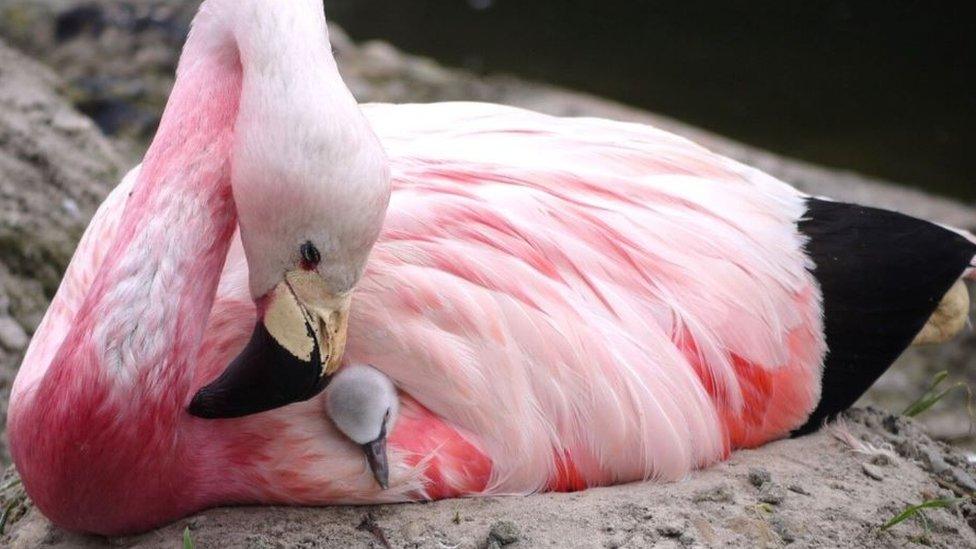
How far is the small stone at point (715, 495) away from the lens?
290cm

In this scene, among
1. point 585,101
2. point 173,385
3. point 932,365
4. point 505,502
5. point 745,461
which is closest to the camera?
point 173,385

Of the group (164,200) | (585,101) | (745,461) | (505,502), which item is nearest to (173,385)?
(164,200)

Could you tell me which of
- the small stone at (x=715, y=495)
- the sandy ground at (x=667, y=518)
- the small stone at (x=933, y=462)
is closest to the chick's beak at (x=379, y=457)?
the sandy ground at (x=667, y=518)

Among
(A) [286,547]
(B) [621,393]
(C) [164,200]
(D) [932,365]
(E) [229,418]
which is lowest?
(D) [932,365]

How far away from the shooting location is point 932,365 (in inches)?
230

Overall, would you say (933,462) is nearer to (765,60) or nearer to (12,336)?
(12,336)

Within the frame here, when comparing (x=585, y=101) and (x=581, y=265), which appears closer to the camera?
(x=581, y=265)

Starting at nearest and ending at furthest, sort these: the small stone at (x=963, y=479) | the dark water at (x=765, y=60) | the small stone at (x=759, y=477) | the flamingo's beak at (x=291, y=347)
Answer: the flamingo's beak at (x=291, y=347) < the small stone at (x=759, y=477) < the small stone at (x=963, y=479) < the dark water at (x=765, y=60)

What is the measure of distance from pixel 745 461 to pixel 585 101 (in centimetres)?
485

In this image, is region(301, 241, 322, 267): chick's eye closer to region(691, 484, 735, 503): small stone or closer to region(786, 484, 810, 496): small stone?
region(691, 484, 735, 503): small stone

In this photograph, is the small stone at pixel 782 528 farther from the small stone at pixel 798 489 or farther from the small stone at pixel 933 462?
the small stone at pixel 933 462

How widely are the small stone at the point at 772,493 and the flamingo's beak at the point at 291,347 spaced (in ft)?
3.65

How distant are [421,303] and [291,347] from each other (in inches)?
16.1

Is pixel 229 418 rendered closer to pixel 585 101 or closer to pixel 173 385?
pixel 173 385
